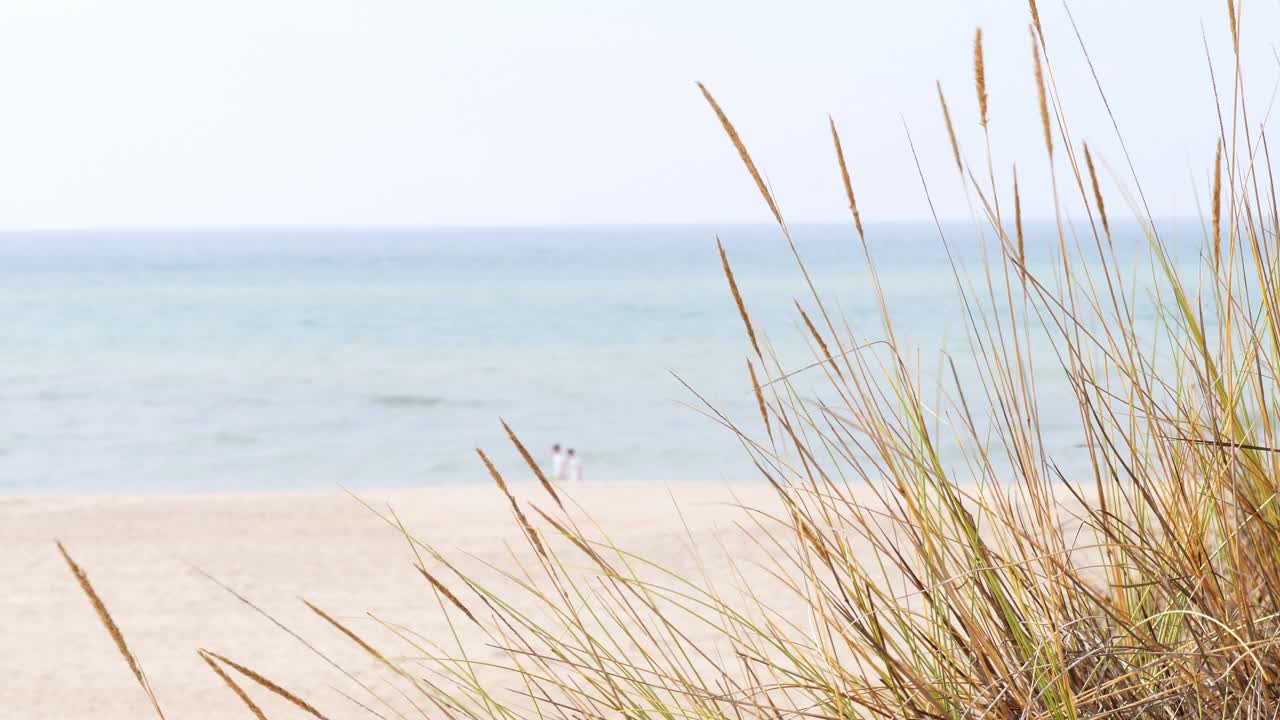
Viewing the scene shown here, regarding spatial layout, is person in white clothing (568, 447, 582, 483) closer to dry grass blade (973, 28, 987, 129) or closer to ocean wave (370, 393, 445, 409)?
ocean wave (370, 393, 445, 409)

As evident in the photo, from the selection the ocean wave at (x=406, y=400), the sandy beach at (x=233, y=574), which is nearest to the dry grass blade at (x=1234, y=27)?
the sandy beach at (x=233, y=574)

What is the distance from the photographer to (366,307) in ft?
137

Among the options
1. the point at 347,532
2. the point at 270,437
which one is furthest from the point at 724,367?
the point at 347,532

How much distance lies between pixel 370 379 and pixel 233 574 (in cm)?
1684

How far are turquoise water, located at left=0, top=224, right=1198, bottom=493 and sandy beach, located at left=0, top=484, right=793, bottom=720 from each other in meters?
2.54

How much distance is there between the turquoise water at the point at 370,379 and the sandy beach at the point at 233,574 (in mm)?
2539

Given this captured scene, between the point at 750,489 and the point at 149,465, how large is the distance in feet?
31.4

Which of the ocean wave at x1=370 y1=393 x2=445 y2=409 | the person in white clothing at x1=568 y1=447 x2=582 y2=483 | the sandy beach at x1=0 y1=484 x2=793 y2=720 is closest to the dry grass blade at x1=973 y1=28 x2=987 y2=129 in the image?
the sandy beach at x1=0 y1=484 x2=793 y2=720

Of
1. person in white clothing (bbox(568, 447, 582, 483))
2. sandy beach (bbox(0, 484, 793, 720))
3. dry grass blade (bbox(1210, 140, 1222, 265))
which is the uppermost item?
dry grass blade (bbox(1210, 140, 1222, 265))

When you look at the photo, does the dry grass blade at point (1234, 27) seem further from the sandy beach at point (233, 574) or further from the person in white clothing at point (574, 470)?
the person in white clothing at point (574, 470)

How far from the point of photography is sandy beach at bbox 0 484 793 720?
160 inches

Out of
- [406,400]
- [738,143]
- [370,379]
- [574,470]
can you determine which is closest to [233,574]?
[738,143]

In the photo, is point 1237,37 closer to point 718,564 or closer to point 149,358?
point 718,564

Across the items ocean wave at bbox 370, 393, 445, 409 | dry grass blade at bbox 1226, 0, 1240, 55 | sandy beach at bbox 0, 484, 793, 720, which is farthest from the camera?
ocean wave at bbox 370, 393, 445, 409
